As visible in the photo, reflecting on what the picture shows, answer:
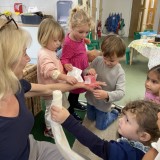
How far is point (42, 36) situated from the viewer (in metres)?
1.38

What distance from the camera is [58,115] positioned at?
0.83m

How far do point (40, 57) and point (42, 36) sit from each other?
15 centimetres

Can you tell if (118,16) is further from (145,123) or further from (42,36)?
(145,123)

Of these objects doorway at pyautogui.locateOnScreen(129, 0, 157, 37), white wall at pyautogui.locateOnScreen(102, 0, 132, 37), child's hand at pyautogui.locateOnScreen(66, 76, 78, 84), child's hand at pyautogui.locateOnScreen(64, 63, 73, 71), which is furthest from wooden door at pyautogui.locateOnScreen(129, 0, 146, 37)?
child's hand at pyautogui.locateOnScreen(66, 76, 78, 84)

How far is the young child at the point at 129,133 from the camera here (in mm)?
784

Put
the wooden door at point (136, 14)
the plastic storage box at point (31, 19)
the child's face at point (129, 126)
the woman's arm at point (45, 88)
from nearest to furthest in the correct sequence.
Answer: the child's face at point (129, 126)
the woman's arm at point (45, 88)
the plastic storage box at point (31, 19)
the wooden door at point (136, 14)

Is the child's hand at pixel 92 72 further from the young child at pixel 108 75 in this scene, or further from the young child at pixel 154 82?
the young child at pixel 154 82

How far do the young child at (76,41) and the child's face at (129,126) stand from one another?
74 cm

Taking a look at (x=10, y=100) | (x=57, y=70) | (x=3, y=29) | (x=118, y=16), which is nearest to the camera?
(x=3, y=29)

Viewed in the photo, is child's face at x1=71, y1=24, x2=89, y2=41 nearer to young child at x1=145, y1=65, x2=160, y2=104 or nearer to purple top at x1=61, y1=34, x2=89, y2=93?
purple top at x1=61, y1=34, x2=89, y2=93

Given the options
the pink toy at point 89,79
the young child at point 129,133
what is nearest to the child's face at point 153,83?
the pink toy at point 89,79

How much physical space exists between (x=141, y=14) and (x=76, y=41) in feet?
18.8

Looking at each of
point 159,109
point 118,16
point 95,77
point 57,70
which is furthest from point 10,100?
point 118,16

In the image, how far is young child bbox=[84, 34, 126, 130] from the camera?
4.47 ft
